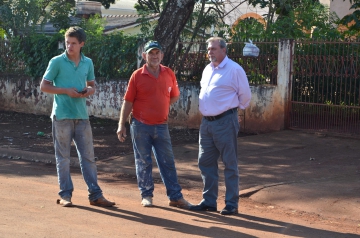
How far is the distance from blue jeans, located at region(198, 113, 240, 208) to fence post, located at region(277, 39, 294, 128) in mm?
5903

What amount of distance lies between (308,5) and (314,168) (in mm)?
6819

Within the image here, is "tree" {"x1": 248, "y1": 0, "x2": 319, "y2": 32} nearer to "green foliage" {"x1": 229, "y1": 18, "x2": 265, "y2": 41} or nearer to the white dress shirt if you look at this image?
"green foliage" {"x1": 229, "y1": 18, "x2": 265, "y2": 41}

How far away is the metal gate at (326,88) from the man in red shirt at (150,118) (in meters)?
5.50

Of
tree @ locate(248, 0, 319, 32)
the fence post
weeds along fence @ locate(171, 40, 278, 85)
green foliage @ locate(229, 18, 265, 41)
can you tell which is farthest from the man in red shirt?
tree @ locate(248, 0, 319, 32)

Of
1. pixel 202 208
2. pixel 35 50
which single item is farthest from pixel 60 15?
pixel 202 208

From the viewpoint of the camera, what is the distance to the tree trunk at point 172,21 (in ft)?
42.6

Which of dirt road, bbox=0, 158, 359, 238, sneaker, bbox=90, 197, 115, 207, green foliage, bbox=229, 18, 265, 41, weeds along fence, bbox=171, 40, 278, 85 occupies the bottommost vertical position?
dirt road, bbox=0, 158, 359, 238

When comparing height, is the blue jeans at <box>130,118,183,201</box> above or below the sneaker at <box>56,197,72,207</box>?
above

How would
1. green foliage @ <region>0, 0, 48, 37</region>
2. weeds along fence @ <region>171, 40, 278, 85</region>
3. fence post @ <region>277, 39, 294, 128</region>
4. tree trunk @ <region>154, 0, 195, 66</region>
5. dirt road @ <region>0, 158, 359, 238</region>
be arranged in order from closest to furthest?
dirt road @ <region>0, 158, 359, 238</region> < fence post @ <region>277, 39, 294, 128</region> < weeds along fence @ <region>171, 40, 278, 85</region> < tree trunk @ <region>154, 0, 195, 66</region> < green foliage @ <region>0, 0, 48, 37</region>

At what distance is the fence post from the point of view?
488 inches

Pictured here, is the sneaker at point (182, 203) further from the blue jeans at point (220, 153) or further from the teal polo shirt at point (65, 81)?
the teal polo shirt at point (65, 81)

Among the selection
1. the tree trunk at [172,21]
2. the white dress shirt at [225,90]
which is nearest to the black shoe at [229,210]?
the white dress shirt at [225,90]

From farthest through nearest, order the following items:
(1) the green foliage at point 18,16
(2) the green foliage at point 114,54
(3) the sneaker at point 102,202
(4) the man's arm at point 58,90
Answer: (1) the green foliage at point 18,16
(2) the green foliage at point 114,54
(3) the sneaker at point 102,202
(4) the man's arm at point 58,90

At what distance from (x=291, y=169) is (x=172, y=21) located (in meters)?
4.90
